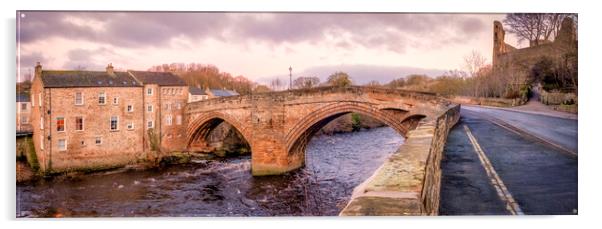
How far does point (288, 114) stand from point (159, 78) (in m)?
4.42

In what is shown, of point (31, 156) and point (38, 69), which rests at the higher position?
point (38, 69)

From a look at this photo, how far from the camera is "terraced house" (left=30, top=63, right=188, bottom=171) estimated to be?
6688 mm

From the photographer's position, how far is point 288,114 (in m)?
10.4

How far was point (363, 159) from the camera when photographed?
10.5 meters

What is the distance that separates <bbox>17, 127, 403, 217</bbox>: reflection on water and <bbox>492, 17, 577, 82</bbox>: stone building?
3.25 metres

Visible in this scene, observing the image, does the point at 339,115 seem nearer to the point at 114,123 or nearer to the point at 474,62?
the point at 474,62

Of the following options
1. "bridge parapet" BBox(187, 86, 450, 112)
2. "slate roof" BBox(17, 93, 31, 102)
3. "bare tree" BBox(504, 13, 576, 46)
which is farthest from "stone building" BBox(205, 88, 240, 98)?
"bare tree" BBox(504, 13, 576, 46)

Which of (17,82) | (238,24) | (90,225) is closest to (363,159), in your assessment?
(238,24)

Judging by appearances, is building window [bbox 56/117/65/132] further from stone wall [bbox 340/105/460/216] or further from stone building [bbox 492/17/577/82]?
stone building [bbox 492/17/577/82]

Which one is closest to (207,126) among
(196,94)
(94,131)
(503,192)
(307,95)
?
(196,94)

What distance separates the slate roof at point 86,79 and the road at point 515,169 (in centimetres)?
472

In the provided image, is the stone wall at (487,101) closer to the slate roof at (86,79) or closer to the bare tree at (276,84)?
the bare tree at (276,84)

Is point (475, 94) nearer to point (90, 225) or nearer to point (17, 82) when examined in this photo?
point (90, 225)
